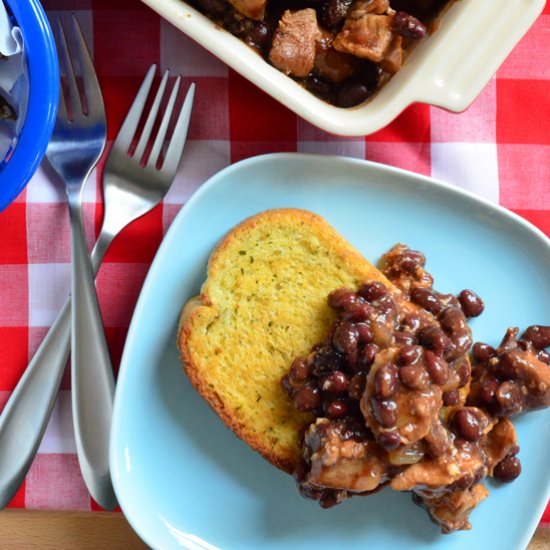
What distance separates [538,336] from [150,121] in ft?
4.49

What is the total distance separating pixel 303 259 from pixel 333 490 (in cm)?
68

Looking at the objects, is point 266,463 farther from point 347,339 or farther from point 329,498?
point 347,339

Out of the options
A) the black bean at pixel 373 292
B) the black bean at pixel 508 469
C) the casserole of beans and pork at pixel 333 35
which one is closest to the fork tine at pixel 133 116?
the casserole of beans and pork at pixel 333 35

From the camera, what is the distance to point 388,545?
2449 mm

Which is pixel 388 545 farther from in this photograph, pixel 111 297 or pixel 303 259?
pixel 111 297

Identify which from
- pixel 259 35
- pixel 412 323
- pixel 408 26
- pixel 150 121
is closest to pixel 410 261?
pixel 412 323

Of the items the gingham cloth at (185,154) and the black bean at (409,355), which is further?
the gingham cloth at (185,154)

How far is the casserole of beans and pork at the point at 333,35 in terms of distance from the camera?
212 centimetres

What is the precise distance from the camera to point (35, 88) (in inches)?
82.1

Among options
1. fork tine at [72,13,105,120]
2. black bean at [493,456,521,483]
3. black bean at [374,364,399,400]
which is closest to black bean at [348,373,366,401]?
black bean at [374,364,399,400]

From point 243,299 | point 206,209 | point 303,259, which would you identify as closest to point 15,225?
point 206,209

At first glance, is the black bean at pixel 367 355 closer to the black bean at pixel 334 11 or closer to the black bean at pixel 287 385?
the black bean at pixel 287 385

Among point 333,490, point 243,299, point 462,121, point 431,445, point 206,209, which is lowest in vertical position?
point 333,490

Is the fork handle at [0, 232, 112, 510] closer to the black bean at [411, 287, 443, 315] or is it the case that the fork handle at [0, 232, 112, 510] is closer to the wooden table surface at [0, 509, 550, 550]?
the wooden table surface at [0, 509, 550, 550]
